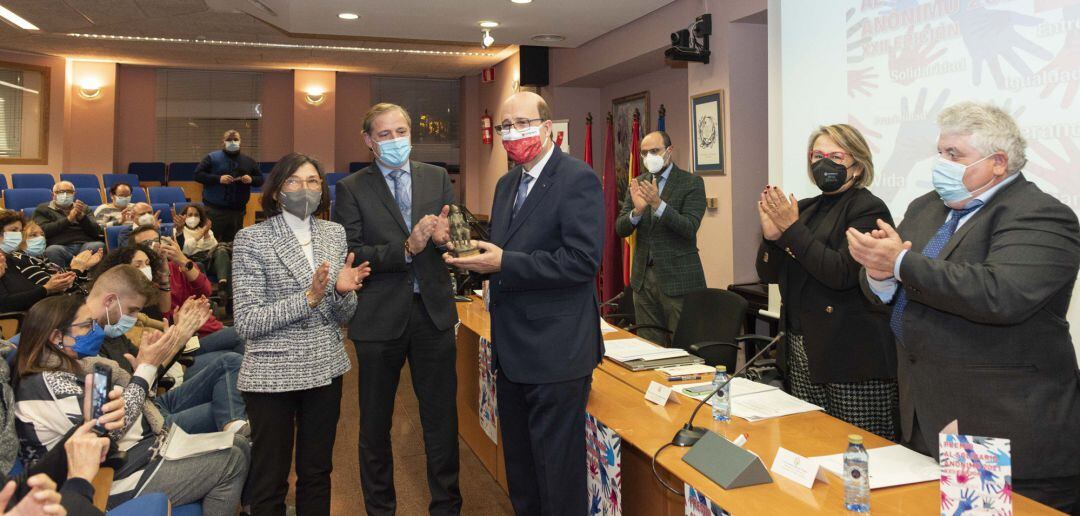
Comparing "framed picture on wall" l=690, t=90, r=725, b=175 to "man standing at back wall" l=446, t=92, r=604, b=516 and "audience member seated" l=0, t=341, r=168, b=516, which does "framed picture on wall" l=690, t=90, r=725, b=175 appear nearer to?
"man standing at back wall" l=446, t=92, r=604, b=516

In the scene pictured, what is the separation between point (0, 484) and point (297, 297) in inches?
37.1

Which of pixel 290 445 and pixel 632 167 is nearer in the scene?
pixel 290 445

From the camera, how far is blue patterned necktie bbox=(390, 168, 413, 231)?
2.74 m

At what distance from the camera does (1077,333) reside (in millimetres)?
2604

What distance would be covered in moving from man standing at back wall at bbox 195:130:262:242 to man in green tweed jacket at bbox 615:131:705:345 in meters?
5.42

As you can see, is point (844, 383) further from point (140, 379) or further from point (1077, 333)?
point (140, 379)

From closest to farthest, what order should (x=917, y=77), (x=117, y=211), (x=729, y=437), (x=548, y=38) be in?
(x=729, y=437) → (x=917, y=77) → (x=548, y=38) → (x=117, y=211)

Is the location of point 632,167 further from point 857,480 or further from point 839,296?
point 857,480

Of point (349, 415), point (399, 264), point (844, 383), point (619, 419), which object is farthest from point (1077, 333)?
point (349, 415)

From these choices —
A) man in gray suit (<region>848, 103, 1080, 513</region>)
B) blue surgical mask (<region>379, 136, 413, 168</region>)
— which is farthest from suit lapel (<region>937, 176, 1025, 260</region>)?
blue surgical mask (<region>379, 136, 413, 168</region>)

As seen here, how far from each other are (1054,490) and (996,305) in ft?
1.82

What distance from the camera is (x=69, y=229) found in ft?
23.1

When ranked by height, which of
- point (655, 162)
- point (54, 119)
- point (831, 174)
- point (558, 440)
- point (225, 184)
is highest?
point (54, 119)

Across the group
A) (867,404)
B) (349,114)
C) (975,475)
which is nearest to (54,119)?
(349,114)
